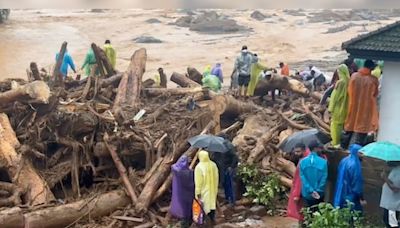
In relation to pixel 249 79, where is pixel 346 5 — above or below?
above

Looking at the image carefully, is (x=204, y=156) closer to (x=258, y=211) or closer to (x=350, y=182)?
(x=258, y=211)

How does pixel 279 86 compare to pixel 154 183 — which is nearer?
→ pixel 154 183

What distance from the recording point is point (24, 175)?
30.3 feet

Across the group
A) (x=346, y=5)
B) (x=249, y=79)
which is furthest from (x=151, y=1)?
(x=249, y=79)

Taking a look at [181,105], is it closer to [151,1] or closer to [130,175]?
[130,175]

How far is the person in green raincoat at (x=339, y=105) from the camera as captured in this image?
9008mm

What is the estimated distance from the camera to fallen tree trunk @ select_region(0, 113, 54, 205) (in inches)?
354

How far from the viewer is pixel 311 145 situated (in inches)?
313

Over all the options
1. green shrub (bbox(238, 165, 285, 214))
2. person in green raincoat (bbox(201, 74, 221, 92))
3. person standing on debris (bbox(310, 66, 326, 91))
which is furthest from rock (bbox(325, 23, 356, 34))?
green shrub (bbox(238, 165, 285, 214))

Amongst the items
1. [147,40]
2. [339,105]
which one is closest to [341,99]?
[339,105]

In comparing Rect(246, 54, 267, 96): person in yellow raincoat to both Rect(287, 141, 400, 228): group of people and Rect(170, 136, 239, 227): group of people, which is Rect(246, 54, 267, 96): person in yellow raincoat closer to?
Rect(170, 136, 239, 227): group of people

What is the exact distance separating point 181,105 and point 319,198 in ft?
16.6

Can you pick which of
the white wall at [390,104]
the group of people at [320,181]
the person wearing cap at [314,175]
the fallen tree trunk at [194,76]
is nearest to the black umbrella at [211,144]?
the group of people at [320,181]

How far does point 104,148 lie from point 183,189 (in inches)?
83.6
